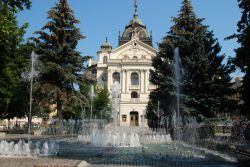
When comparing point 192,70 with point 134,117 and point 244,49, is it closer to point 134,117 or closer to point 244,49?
point 244,49

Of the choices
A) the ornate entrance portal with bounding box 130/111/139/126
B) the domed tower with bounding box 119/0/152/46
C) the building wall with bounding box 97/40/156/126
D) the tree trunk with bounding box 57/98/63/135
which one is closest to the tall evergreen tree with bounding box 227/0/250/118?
the tree trunk with bounding box 57/98/63/135

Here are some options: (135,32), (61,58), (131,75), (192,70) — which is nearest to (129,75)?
(131,75)

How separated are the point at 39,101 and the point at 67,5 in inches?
343

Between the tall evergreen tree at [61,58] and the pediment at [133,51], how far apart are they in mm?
41907

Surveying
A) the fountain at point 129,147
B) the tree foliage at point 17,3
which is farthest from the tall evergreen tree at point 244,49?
the tree foliage at point 17,3

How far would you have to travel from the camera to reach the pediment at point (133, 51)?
74375 millimetres

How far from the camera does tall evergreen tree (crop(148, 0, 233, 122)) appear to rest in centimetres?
2477

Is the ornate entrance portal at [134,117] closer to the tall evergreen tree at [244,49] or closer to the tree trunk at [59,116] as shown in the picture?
the tree trunk at [59,116]

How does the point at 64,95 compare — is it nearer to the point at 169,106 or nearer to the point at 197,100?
the point at 169,106

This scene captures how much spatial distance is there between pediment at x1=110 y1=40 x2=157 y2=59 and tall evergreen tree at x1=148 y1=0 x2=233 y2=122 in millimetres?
46078

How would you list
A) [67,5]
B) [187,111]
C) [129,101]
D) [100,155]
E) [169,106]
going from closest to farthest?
[100,155]
[187,111]
[169,106]
[67,5]
[129,101]

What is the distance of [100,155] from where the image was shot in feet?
49.1

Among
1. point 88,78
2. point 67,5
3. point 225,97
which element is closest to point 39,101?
point 88,78

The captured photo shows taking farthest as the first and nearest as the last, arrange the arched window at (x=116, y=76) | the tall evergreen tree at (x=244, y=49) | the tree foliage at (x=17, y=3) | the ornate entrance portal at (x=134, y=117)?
1. the arched window at (x=116, y=76)
2. the ornate entrance portal at (x=134, y=117)
3. the tall evergreen tree at (x=244, y=49)
4. the tree foliage at (x=17, y=3)
